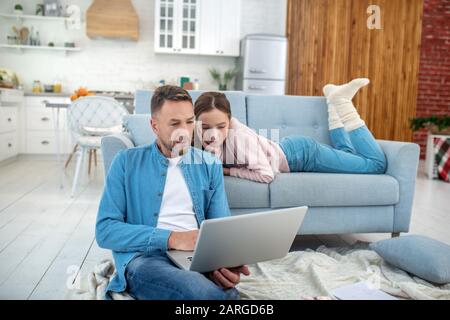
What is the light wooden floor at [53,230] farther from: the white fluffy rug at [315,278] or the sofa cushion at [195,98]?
the sofa cushion at [195,98]

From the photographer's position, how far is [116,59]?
21.1 ft

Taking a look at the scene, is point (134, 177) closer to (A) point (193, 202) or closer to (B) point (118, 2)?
(A) point (193, 202)

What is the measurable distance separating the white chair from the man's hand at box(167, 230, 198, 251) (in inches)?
101

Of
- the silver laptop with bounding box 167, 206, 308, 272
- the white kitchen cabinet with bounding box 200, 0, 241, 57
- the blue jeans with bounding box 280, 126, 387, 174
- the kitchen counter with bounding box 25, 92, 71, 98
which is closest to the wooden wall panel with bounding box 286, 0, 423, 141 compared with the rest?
the white kitchen cabinet with bounding box 200, 0, 241, 57

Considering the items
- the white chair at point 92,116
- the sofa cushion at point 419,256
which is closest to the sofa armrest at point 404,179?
the sofa cushion at point 419,256

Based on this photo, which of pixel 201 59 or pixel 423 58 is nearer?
pixel 201 59

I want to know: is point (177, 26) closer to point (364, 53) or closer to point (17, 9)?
point (17, 9)

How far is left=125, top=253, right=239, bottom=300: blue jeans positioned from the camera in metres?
1.20

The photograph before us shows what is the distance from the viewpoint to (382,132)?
256 inches

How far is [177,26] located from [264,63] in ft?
4.20

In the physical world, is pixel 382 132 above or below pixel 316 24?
below

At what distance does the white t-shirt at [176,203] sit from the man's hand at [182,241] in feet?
0.36

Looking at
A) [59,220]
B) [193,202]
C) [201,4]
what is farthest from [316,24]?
[193,202]
